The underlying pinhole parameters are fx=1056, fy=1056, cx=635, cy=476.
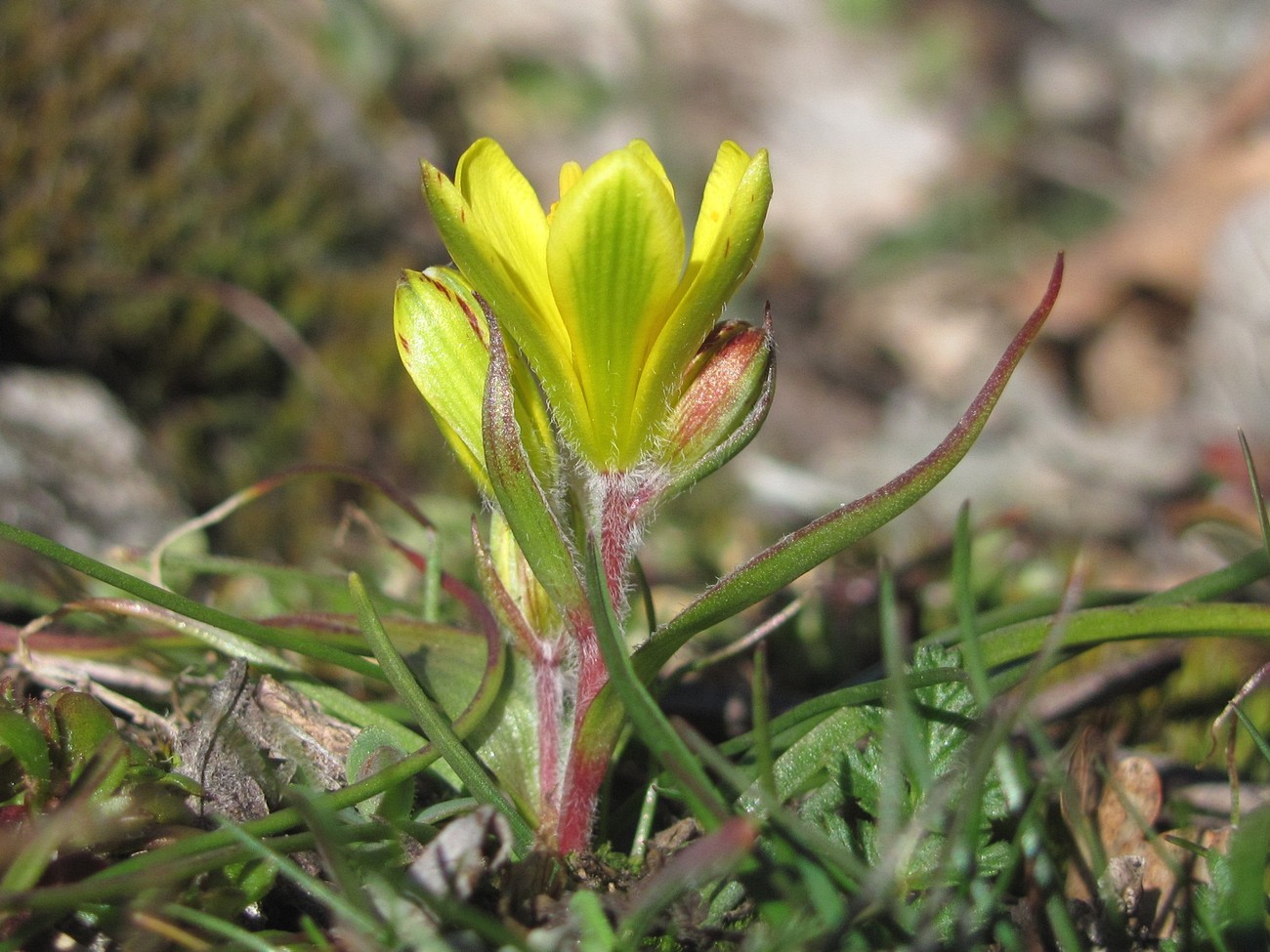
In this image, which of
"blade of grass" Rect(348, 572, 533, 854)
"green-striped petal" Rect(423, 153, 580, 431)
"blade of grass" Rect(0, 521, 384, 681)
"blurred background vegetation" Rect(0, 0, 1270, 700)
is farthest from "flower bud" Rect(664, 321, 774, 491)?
"blurred background vegetation" Rect(0, 0, 1270, 700)

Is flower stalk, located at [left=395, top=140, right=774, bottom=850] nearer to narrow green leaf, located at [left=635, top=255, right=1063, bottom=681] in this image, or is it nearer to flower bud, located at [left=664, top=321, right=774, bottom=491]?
flower bud, located at [left=664, top=321, right=774, bottom=491]

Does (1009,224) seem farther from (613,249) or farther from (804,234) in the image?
(613,249)

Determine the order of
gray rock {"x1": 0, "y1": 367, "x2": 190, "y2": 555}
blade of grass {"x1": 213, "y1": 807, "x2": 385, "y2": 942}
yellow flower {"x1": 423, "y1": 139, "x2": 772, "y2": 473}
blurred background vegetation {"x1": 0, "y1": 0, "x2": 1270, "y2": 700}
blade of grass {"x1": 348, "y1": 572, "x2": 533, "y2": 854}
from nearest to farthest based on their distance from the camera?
blade of grass {"x1": 213, "y1": 807, "x2": 385, "y2": 942}, yellow flower {"x1": 423, "y1": 139, "x2": 772, "y2": 473}, blade of grass {"x1": 348, "y1": 572, "x2": 533, "y2": 854}, gray rock {"x1": 0, "y1": 367, "x2": 190, "y2": 555}, blurred background vegetation {"x1": 0, "y1": 0, "x2": 1270, "y2": 700}

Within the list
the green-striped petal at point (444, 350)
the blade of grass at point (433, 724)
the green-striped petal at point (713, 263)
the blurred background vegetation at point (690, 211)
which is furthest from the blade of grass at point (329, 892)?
the blurred background vegetation at point (690, 211)

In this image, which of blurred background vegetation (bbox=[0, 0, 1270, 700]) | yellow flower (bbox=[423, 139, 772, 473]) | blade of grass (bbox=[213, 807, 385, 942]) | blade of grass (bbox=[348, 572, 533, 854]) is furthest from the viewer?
blurred background vegetation (bbox=[0, 0, 1270, 700])

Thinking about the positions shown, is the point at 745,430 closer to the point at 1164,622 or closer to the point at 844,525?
the point at 844,525

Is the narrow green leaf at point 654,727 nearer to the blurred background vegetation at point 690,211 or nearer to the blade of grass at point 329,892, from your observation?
the blade of grass at point 329,892

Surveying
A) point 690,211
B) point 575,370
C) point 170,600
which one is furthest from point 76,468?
point 690,211
